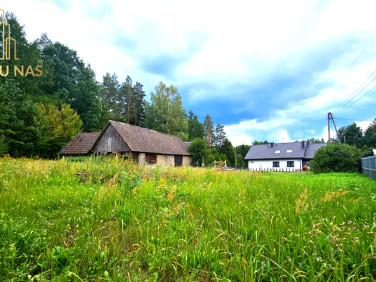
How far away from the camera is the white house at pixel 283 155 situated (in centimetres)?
3712

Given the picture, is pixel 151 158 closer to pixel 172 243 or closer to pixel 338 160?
pixel 338 160

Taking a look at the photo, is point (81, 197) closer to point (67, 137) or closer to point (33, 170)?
point (33, 170)

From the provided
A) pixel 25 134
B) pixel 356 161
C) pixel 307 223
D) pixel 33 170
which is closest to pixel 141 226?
pixel 307 223

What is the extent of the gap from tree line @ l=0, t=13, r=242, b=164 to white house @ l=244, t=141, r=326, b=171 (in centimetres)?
839

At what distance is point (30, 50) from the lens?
29578mm

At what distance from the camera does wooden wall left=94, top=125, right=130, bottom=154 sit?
20.8m

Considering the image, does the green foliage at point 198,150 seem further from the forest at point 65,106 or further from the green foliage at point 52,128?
the green foliage at point 52,128

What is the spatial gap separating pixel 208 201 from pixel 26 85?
3777 centimetres

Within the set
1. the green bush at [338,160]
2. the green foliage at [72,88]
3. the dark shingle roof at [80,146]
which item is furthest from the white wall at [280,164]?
the green foliage at [72,88]

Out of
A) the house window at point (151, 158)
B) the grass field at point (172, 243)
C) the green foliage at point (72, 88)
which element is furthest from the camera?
the green foliage at point (72, 88)

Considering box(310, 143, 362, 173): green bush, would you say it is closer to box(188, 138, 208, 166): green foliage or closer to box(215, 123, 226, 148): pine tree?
box(188, 138, 208, 166): green foliage

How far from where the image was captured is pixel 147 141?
23938 millimetres

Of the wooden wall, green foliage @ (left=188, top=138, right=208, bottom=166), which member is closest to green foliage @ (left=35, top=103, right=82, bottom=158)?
the wooden wall

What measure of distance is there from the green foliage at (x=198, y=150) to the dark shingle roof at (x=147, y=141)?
993mm
